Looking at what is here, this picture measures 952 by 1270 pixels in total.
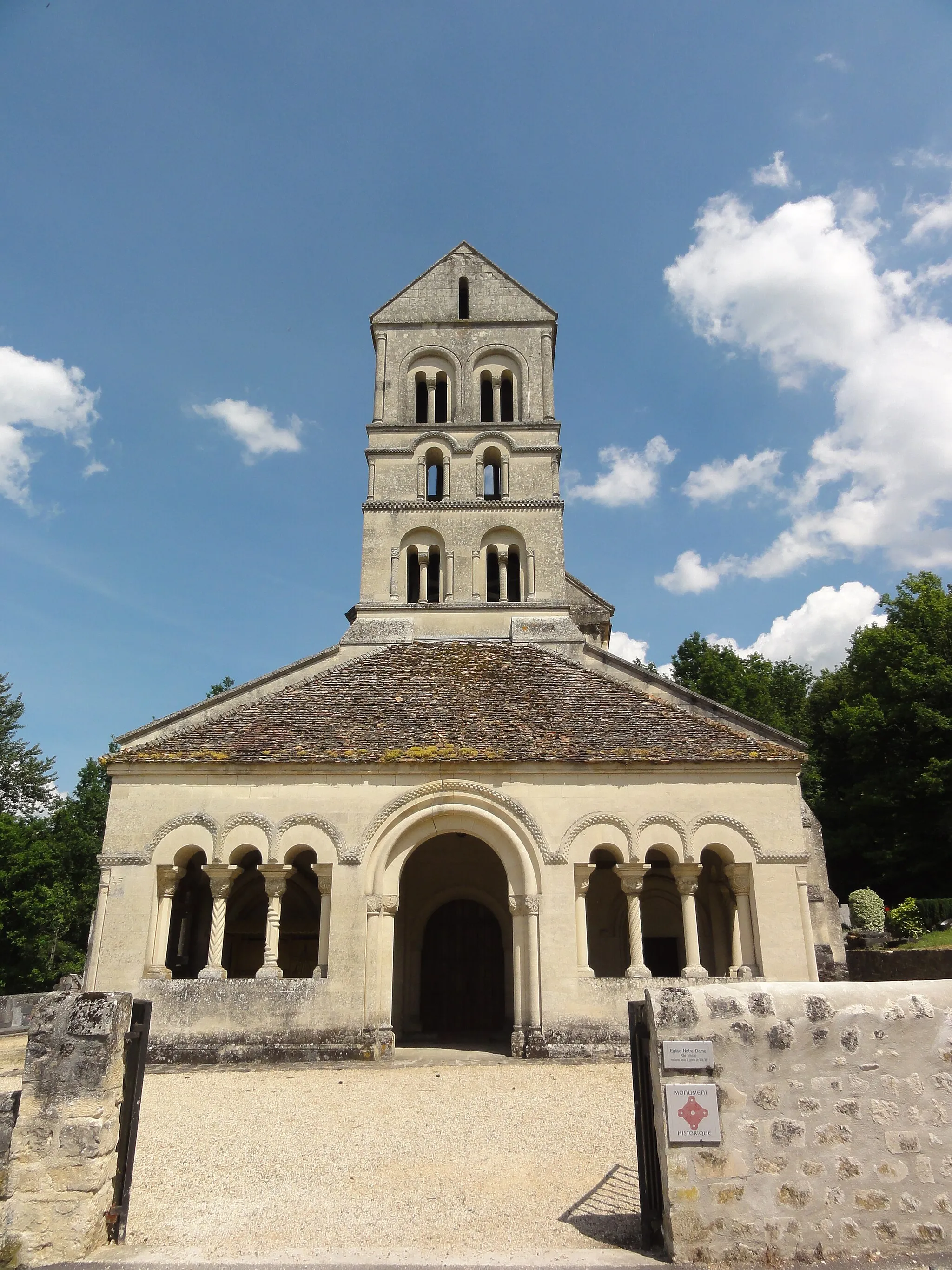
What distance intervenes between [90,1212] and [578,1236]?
3.21 metres

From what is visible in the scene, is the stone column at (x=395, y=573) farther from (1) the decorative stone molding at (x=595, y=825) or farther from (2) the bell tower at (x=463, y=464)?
(1) the decorative stone molding at (x=595, y=825)

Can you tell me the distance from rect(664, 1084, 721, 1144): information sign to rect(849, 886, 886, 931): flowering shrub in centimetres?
2188

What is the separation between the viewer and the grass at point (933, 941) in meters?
20.0

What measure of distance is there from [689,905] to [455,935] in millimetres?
5846

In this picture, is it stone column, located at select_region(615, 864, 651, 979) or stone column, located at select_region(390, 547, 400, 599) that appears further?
stone column, located at select_region(390, 547, 400, 599)

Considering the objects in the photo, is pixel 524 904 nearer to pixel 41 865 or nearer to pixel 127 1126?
pixel 127 1126

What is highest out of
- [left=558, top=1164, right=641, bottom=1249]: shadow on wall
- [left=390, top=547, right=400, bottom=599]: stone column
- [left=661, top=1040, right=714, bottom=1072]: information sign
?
[left=390, top=547, right=400, bottom=599]: stone column

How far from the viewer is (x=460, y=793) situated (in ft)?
50.3

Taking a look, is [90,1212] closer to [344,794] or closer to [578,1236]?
[578,1236]

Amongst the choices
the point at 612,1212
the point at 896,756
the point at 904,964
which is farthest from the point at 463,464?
the point at 896,756

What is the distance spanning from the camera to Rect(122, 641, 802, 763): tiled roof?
15.6 metres

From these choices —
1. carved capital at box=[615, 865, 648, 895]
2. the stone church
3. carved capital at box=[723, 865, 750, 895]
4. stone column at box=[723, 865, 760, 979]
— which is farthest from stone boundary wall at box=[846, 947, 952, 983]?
carved capital at box=[615, 865, 648, 895]

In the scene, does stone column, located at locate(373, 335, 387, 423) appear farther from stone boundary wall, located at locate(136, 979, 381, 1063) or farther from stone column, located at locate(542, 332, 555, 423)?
stone boundary wall, located at locate(136, 979, 381, 1063)

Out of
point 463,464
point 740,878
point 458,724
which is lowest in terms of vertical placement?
point 740,878
